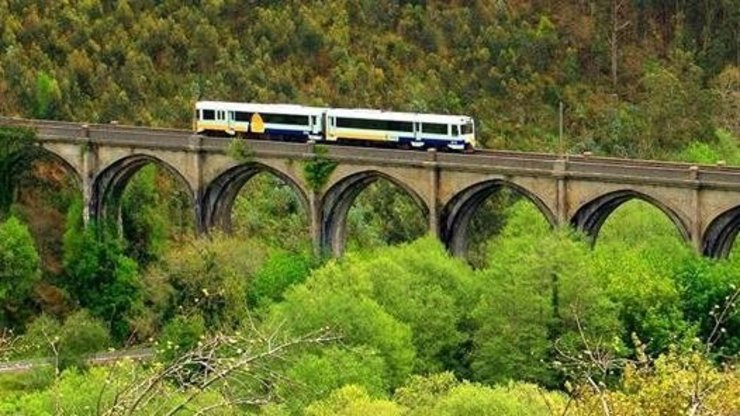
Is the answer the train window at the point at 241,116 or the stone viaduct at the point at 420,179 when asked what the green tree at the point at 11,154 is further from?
the train window at the point at 241,116

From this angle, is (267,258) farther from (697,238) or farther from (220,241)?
(697,238)

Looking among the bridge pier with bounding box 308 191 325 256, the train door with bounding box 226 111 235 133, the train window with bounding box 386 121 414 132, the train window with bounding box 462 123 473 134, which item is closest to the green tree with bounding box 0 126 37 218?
the train door with bounding box 226 111 235 133

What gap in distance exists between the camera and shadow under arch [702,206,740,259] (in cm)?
5741

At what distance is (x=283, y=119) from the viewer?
69750 millimetres

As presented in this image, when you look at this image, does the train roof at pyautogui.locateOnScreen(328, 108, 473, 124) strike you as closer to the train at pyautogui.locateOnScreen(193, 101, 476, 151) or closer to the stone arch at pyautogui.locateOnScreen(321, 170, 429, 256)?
the train at pyautogui.locateOnScreen(193, 101, 476, 151)

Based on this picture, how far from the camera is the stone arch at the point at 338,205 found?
6606cm

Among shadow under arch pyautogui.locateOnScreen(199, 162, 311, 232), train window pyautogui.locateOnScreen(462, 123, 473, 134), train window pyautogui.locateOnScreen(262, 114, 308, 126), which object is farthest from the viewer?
train window pyautogui.locateOnScreen(262, 114, 308, 126)

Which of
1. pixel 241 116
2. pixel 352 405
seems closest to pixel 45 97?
pixel 241 116

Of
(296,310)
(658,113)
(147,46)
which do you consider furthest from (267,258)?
(658,113)

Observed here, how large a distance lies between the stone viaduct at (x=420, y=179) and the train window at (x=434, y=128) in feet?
6.12

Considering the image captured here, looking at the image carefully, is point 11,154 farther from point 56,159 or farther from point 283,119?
point 283,119

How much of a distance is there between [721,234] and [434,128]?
46.6 feet

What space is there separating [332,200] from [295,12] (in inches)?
1169

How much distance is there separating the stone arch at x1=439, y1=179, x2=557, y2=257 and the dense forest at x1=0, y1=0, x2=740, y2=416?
225 centimetres
